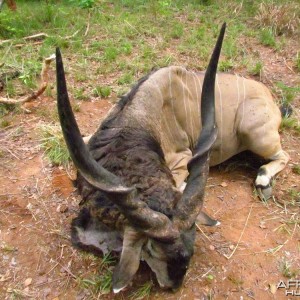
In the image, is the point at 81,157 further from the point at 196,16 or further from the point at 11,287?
the point at 196,16

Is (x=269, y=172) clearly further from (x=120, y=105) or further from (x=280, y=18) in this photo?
(x=280, y=18)

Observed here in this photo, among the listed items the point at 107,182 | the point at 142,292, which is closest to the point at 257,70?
the point at 142,292

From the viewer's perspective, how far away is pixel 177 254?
2936 mm

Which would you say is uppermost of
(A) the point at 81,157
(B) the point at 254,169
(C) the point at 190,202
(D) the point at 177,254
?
(A) the point at 81,157

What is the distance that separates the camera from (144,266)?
3.29 m

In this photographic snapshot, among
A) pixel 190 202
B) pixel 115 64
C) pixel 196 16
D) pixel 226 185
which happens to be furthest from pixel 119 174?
pixel 196 16

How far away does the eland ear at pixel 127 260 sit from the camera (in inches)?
116

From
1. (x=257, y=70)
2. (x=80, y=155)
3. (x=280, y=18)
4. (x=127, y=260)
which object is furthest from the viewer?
(x=280, y=18)

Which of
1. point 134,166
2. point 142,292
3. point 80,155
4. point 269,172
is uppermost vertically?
point 80,155

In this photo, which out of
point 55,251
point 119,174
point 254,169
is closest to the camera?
point 119,174

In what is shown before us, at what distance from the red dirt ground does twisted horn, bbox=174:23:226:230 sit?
1.93 feet

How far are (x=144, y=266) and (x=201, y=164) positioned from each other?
2.85 feet

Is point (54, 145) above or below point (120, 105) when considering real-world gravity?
below

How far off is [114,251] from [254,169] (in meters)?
2.28
